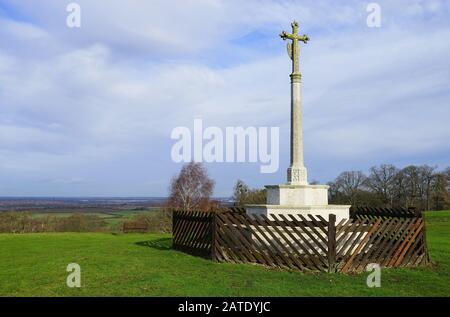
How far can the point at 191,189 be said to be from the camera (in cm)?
5100

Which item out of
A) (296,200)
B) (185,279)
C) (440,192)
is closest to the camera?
(185,279)

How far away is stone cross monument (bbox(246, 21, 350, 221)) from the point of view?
14477mm

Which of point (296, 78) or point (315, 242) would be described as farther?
point (296, 78)

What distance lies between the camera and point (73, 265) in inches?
492

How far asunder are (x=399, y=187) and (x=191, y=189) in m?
48.0

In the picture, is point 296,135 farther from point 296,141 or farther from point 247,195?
point 247,195

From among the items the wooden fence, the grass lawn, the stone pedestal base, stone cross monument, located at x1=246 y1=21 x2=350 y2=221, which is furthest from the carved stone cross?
the grass lawn

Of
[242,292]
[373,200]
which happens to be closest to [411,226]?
[242,292]

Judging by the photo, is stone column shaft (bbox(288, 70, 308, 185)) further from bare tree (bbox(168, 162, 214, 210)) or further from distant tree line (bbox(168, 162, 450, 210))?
distant tree line (bbox(168, 162, 450, 210))

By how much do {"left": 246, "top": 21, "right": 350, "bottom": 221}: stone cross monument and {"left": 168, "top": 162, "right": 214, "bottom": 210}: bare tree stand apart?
34.1 meters

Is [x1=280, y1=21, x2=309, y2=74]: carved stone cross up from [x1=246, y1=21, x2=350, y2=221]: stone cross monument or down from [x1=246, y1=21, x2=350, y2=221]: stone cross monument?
up

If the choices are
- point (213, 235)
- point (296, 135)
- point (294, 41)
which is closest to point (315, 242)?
point (213, 235)

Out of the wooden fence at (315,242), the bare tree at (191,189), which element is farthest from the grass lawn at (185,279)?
the bare tree at (191,189)
